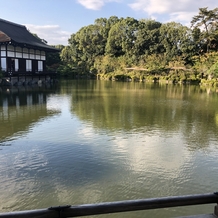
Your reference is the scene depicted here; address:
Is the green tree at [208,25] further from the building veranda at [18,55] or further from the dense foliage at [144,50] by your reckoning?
the building veranda at [18,55]

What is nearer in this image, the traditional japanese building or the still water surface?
the still water surface

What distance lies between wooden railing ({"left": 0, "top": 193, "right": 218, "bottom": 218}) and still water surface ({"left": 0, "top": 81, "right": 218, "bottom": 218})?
2.18 metres

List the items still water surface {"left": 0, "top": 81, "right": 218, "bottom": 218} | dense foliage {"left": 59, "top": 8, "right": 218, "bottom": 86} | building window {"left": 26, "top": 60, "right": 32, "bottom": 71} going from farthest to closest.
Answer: dense foliage {"left": 59, "top": 8, "right": 218, "bottom": 86}
building window {"left": 26, "top": 60, "right": 32, "bottom": 71}
still water surface {"left": 0, "top": 81, "right": 218, "bottom": 218}

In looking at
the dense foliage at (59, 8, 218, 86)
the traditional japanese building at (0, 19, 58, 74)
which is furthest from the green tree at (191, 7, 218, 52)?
the traditional japanese building at (0, 19, 58, 74)

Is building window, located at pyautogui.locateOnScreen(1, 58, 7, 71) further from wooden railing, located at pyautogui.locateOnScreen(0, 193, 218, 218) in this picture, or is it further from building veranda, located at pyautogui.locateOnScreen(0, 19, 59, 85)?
wooden railing, located at pyautogui.locateOnScreen(0, 193, 218, 218)

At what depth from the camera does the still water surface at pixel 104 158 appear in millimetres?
4031

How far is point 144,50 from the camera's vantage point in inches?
1465

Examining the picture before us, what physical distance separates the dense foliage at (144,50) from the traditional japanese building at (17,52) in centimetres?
1275

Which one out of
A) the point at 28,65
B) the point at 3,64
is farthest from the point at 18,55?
the point at 3,64

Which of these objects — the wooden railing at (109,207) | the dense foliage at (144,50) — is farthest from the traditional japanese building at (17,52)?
the wooden railing at (109,207)

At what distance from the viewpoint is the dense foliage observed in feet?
104

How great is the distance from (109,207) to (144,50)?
37.4 m

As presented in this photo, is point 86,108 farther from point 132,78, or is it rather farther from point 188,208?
point 132,78

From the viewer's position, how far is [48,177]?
456cm
